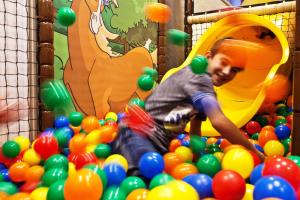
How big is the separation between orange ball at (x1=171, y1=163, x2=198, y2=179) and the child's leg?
14 cm

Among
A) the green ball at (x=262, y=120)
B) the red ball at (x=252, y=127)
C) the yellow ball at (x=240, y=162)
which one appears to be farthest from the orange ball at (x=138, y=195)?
the green ball at (x=262, y=120)

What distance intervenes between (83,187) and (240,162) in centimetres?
56

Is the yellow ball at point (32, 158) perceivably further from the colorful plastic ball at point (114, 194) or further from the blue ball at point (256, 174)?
the blue ball at point (256, 174)

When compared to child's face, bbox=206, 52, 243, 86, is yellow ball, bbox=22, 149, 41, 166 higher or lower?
lower

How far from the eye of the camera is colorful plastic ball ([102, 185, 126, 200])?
975 millimetres

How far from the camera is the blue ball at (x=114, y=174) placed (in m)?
1.12

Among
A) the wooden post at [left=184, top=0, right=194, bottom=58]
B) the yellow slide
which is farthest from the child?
the wooden post at [left=184, top=0, right=194, bottom=58]

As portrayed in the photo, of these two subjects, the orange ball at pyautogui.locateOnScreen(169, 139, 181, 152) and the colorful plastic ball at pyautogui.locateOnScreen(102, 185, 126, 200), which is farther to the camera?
the orange ball at pyautogui.locateOnScreen(169, 139, 181, 152)

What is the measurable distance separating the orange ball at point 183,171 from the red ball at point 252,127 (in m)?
1.08

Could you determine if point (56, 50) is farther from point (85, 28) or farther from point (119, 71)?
point (119, 71)

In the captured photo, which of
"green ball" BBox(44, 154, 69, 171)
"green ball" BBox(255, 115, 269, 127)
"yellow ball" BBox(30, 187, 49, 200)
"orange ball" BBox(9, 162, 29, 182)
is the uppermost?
"green ball" BBox(255, 115, 269, 127)

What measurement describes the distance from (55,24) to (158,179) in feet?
5.28

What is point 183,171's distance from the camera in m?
1.21

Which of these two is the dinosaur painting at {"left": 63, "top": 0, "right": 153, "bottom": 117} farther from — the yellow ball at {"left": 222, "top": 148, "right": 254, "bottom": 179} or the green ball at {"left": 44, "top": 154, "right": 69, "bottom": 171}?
the yellow ball at {"left": 222, "top": 148, "right": 254, "bottom": 179}
